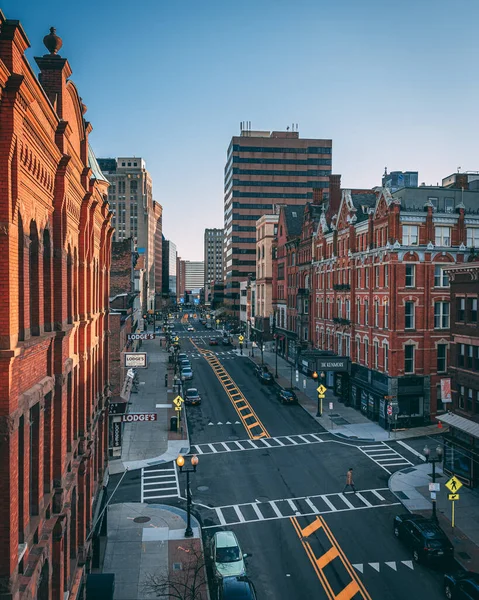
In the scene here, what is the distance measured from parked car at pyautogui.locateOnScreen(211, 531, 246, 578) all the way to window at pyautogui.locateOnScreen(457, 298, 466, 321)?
2078cm

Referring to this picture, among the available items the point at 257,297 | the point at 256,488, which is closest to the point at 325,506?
the point at 256,488

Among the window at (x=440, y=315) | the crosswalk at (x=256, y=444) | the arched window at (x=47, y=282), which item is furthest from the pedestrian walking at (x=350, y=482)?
the arched window at (x=47, y=282)

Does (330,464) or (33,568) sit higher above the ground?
(33,568)

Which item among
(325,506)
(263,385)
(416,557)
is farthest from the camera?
(263,385)

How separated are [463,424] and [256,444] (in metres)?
14.8

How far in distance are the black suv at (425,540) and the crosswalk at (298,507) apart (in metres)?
4.42

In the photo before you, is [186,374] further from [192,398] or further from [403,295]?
[403,295]

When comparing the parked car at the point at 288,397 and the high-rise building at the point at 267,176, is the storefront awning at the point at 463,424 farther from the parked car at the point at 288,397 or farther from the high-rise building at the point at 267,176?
the high-rise building at the point at 267,176

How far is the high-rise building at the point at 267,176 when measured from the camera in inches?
5226

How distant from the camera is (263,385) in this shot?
61188 millimetres

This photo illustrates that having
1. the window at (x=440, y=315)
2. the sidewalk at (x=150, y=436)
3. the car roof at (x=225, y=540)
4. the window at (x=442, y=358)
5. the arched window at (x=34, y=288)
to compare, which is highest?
the arched window at (x=34, y=288)

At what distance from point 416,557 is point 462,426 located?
1141 cm

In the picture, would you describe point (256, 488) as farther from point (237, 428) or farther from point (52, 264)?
point (52, 264)

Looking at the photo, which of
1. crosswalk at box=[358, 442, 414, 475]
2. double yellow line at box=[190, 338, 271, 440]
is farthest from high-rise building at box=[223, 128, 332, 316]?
crosswalk at box=[358, 442, 414, 475]
